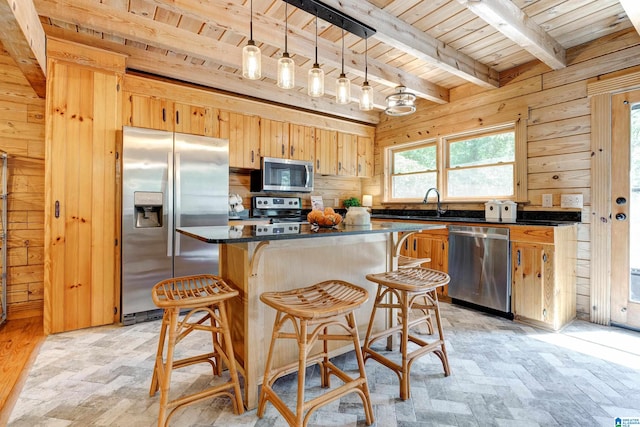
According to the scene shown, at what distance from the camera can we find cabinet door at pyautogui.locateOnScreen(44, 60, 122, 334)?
2422mm

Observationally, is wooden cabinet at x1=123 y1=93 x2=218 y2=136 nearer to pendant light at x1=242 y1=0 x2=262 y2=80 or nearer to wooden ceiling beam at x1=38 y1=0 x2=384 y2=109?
wooden ceiling beam at x1=38 y1=0 x2=384 y2=109

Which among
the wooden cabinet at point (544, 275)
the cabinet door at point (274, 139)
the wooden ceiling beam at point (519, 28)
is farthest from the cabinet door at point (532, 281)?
the cabinet door at point (274, 139)

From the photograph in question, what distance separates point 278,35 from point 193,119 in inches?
55.9

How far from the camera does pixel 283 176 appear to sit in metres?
3.91

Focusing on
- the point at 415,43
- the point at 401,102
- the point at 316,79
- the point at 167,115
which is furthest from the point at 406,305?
the point at 167,115

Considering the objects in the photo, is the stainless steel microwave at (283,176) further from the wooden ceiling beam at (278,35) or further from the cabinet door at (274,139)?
the wooden ceiling beam at (278,35)

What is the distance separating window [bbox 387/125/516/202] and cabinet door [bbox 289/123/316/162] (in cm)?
132

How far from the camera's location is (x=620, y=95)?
259cm

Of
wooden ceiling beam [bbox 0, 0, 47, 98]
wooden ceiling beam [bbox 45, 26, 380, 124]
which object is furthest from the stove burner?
wooden ceiling beam [bbox 45, 26, 380, 124]

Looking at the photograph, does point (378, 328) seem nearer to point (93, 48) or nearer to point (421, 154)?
point (421, 154)

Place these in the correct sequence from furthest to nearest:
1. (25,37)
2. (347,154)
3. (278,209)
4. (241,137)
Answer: (347,154), (278,209), (241,137), (25,37)

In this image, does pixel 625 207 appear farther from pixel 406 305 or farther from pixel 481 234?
pixel 406 305

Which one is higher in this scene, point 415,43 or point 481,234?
point 415,43

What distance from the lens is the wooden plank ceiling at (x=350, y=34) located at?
2135 mm
